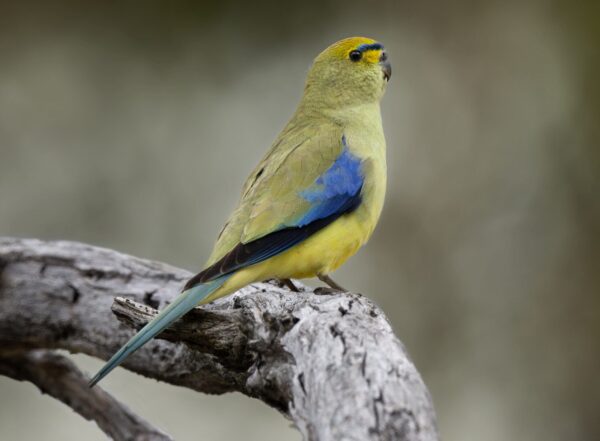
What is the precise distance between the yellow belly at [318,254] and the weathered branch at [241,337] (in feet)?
0.32

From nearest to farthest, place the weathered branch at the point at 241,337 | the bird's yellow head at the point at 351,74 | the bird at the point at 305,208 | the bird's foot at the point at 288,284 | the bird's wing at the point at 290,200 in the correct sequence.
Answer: the weathered branch at the point at 241,337
the bird at the point at 305,208
the bird's wing at the point at 290,200
the bird's foot at the point at 288,284
the bird's yellow head at the point at 351,74

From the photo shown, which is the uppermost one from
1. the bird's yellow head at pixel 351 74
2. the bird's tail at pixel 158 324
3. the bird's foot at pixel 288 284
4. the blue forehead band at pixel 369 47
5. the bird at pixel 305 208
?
the blue forehead band at pixel 369 47

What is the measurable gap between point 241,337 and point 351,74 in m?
1.84

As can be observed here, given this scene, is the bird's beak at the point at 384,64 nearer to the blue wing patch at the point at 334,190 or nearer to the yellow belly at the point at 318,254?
the blue wing patch at the point at 334,190

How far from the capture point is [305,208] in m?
3.77

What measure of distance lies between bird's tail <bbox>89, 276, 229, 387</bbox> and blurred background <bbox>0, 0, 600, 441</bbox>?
3317 millimetres

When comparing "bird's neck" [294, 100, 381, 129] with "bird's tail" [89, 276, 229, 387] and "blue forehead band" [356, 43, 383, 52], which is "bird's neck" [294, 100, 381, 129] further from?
"bird's tail" [89, 276, 229, 387]

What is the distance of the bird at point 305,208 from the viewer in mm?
3492

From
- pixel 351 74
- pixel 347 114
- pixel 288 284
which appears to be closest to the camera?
pixel 288 284

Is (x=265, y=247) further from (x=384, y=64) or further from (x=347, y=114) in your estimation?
(x=384, y=64)

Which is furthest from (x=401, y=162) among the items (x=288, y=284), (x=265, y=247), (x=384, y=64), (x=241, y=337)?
(x=241, y=337)

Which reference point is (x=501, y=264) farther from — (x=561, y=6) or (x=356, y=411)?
(x=356, y=411)

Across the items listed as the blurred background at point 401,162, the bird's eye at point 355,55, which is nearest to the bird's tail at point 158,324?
the bird's eye at point 355,55

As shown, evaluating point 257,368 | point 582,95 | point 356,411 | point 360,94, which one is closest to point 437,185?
point 582,95
